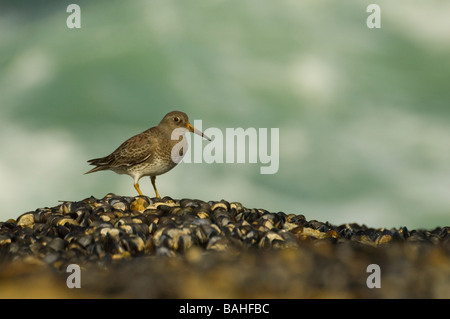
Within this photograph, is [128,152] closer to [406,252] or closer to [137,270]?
[137,270]

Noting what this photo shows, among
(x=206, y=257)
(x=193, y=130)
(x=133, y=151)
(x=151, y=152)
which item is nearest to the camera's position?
(x=206, y=257)

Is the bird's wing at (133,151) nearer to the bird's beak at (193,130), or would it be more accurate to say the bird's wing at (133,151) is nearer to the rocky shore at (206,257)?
the bird's beak at (193,130)

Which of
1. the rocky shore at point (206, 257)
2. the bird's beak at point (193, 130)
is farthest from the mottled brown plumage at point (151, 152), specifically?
the rocky shore at point (206, 257)

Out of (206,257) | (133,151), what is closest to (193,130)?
(133,151)

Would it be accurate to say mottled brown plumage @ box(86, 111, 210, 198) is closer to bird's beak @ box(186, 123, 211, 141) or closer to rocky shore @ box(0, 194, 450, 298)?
bird's beak @ box(186, 123, 211, 141)

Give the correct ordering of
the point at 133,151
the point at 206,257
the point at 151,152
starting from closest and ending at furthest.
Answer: the point at 206,257, the point at 151,152, the point at 133,151

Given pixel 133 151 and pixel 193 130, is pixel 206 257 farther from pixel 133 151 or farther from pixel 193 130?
pixel 193 130
